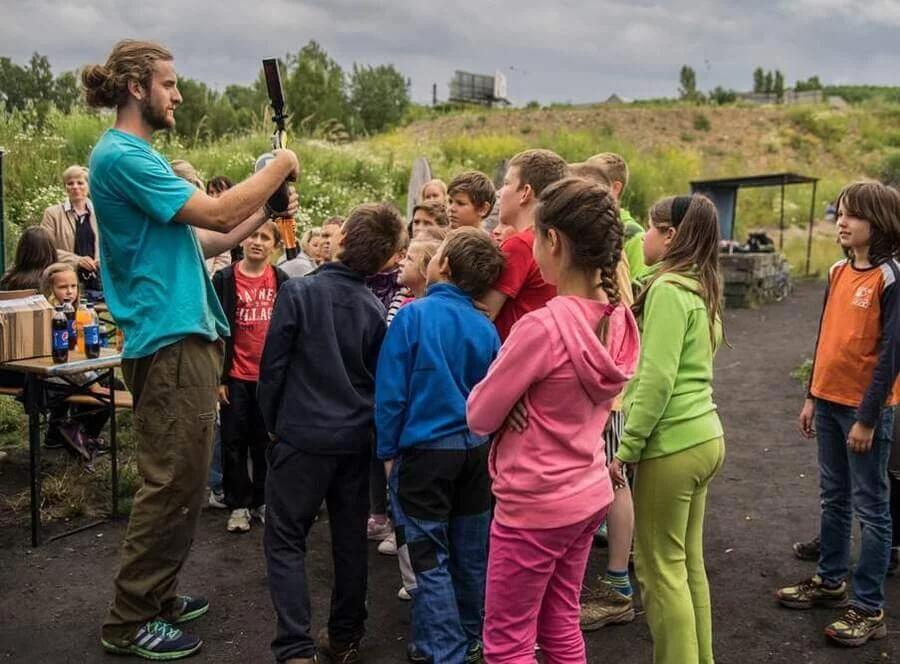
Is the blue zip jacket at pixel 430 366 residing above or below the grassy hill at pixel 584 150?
below

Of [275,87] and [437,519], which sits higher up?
[275,87]

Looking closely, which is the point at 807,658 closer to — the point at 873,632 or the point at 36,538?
the point at 873,632

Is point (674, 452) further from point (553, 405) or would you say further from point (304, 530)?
point (304, 530)

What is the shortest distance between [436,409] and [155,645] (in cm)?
162

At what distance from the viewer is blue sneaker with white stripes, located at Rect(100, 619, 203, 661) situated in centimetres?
383

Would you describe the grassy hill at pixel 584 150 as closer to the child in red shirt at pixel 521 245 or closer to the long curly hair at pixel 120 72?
the long curly hair at pixel 120 72

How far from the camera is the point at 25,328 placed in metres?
5.01

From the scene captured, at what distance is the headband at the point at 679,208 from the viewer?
3621 millimetres

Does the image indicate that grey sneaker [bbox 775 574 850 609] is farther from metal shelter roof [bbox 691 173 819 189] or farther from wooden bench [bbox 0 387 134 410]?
metal shelter roof [bbox 691 173 819 189]

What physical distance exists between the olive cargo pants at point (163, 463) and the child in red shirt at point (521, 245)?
1.25 m

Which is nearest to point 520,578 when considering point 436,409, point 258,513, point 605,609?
point 436,409

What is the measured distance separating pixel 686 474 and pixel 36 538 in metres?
3.74

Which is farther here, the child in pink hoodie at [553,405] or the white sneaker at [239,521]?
the white sneaker at [239,521]

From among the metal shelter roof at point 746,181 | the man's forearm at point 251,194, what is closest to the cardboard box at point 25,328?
the man's forearm at point 251,194
